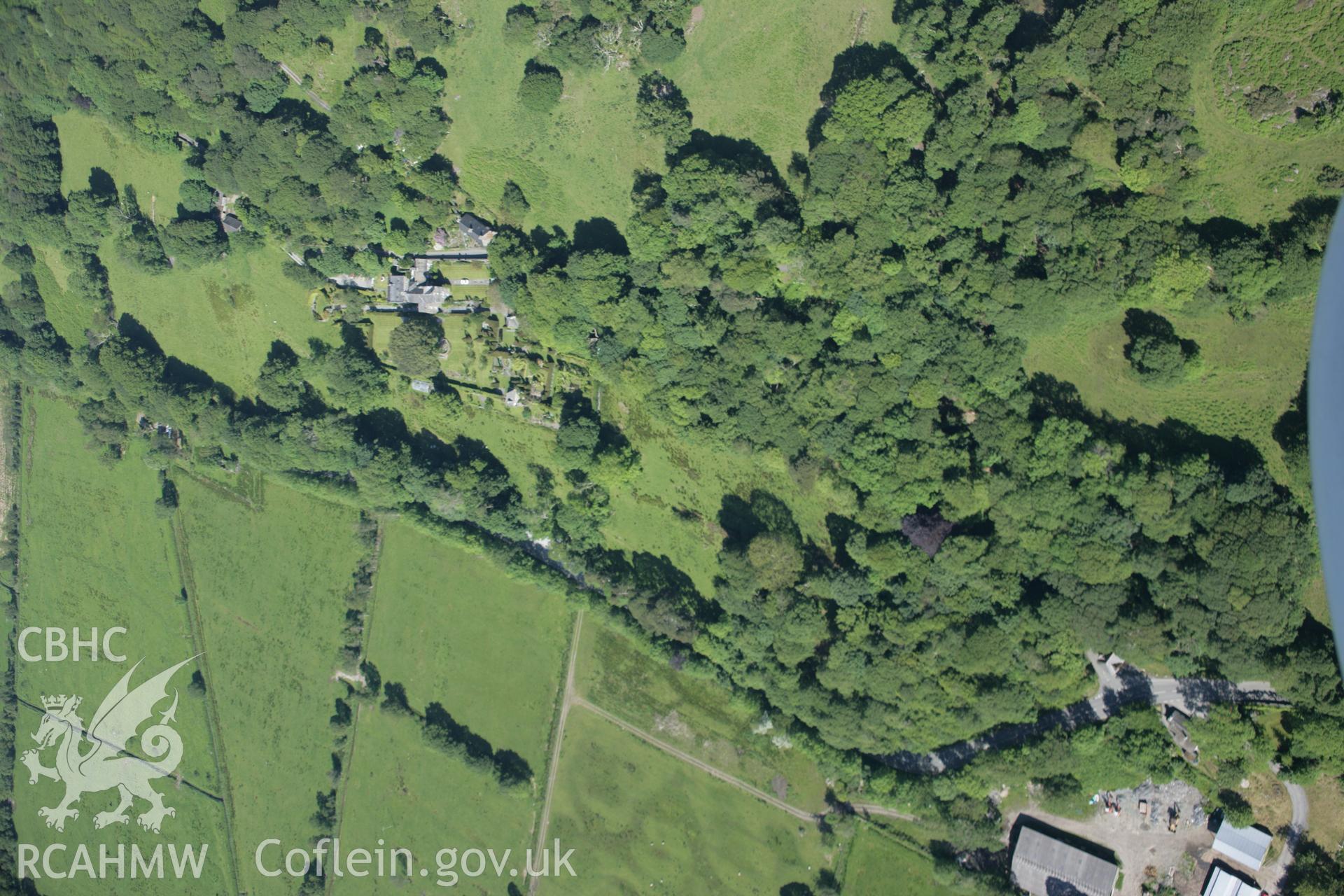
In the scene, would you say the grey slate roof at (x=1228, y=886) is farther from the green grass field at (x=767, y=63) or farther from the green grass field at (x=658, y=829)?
the green grass field at (x=767, y=63)

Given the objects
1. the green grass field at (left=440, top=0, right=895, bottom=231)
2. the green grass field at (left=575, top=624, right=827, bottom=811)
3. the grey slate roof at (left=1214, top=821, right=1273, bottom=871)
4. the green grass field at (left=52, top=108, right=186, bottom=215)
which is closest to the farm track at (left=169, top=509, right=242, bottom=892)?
the green grass field at (left=52, top=108, right=186, bottom=215)

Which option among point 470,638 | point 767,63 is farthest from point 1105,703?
point 767,63

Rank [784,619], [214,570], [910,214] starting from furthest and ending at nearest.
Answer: [214,570] → [784,619] → [910,214]

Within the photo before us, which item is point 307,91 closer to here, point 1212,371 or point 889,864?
point 1212,371

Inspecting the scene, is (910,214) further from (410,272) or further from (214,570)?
(214,570)

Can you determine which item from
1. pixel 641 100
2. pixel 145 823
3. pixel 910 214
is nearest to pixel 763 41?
pixel 641 100

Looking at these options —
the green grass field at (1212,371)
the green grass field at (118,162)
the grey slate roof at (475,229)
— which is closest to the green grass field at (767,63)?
the grey slate roof at (475,229)
